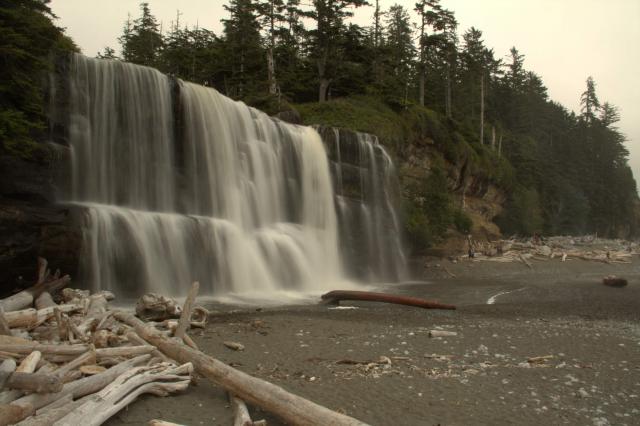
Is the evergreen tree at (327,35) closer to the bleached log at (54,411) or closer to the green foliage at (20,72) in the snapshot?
the green foliage at (20,72)

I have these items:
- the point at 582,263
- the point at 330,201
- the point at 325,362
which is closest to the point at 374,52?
the point at 330,201

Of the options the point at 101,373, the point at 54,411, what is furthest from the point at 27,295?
the point at 54,411

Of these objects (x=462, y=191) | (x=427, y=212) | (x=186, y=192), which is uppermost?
(x=462, y=191)

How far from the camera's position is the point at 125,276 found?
13.4 m

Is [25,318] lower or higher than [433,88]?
lower

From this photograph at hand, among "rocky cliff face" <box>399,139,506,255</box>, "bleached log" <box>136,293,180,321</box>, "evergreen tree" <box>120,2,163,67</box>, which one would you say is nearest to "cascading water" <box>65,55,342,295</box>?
"bleached log" <box>136,293,180,321</box>

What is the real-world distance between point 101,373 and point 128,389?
397mm

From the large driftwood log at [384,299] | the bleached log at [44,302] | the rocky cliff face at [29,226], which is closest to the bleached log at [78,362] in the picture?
the bleached log at [44,302]

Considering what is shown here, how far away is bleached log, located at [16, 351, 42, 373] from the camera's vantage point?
4902mm

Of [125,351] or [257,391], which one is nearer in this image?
[257,391]

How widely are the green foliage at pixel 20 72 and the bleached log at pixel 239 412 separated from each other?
8.93 metres

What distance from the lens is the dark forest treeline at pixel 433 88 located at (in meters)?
35.8

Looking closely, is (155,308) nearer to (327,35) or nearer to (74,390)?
(74,390)

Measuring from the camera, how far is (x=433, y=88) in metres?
54.8
